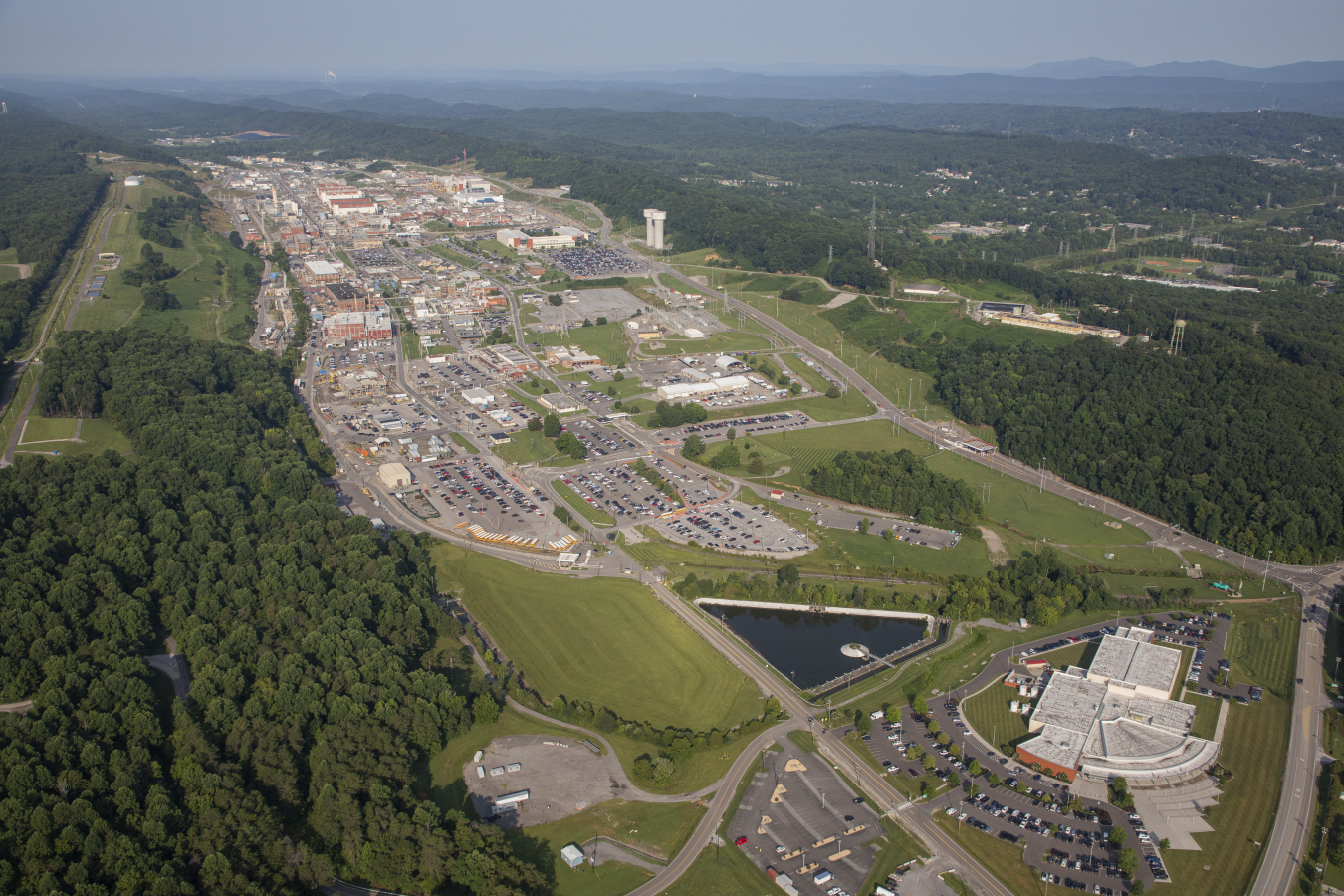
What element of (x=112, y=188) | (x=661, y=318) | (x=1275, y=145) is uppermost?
(x=1275, y=145)

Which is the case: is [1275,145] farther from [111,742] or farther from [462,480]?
→ [111,742]

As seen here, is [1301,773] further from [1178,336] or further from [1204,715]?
[1178,336]

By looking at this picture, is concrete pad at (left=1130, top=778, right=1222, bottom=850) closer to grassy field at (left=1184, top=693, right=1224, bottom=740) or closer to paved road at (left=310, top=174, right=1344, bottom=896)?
paved road at (left=310, top=174, right=1344, bottom=896)

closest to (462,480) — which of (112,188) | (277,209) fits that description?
(277,209)

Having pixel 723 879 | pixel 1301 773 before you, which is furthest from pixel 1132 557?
pixel 723 879

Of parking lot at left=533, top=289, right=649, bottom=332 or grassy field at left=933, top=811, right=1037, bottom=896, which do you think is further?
parking lot at left=533, top=289, right=649, bottom=332

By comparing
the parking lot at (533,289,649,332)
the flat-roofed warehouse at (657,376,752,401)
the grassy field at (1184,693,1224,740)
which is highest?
the parking lot at (533,289,649,332)

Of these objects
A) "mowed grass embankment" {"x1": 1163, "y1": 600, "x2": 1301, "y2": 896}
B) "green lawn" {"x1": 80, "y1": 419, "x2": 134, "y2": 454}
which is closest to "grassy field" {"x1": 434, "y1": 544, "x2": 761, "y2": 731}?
"mowed grass embankment" {"x1": 1163, "y1": 600, "x2": 1301, "y2": 896}
